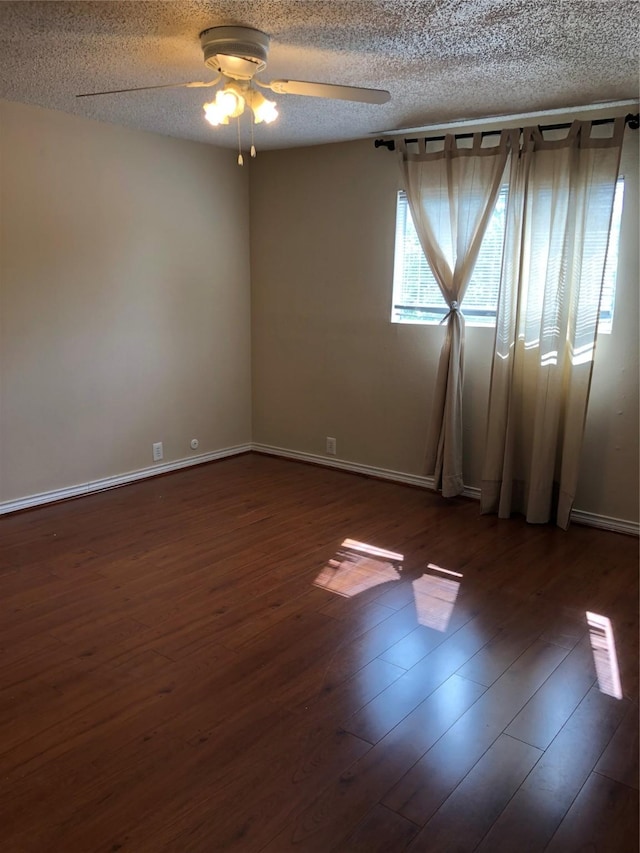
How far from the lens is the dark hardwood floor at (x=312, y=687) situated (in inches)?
72.3

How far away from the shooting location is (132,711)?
7.48 ft

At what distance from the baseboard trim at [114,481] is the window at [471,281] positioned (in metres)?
1.94

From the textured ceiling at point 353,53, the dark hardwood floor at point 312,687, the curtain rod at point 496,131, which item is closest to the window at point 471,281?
the curtain rod at point 496,131

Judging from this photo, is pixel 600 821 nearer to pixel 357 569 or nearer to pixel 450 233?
pixel 357 569

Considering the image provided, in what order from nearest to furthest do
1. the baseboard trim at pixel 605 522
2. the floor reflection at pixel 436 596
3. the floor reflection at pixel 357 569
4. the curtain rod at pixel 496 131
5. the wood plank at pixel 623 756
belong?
the wood plank at pixel 623 756 < the floor reflection at pixel 436 596 < the floor reflection at pixel 357 569 < the curtain rod at pixel 496 131 < the baseboard trim at pixel 605 522

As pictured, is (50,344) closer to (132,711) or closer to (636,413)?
(132,711)

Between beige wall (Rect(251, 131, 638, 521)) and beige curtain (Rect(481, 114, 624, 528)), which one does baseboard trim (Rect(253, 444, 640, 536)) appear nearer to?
beige wall (Rect(251, 131, 638, 521))

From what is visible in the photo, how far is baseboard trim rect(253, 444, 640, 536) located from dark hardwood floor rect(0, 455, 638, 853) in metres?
0.13

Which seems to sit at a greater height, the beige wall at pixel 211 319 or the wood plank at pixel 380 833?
the beige wall at pixel 211 319

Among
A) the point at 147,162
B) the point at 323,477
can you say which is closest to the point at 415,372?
the point at 323,477

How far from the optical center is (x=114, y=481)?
477cm

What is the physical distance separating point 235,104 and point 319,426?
9.90ft

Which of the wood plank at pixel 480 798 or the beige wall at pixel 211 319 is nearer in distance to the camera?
the wood plank at pixel 480 798

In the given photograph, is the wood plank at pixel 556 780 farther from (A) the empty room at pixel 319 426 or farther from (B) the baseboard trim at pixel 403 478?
(B) the baseboard trim at pixel 403 478
